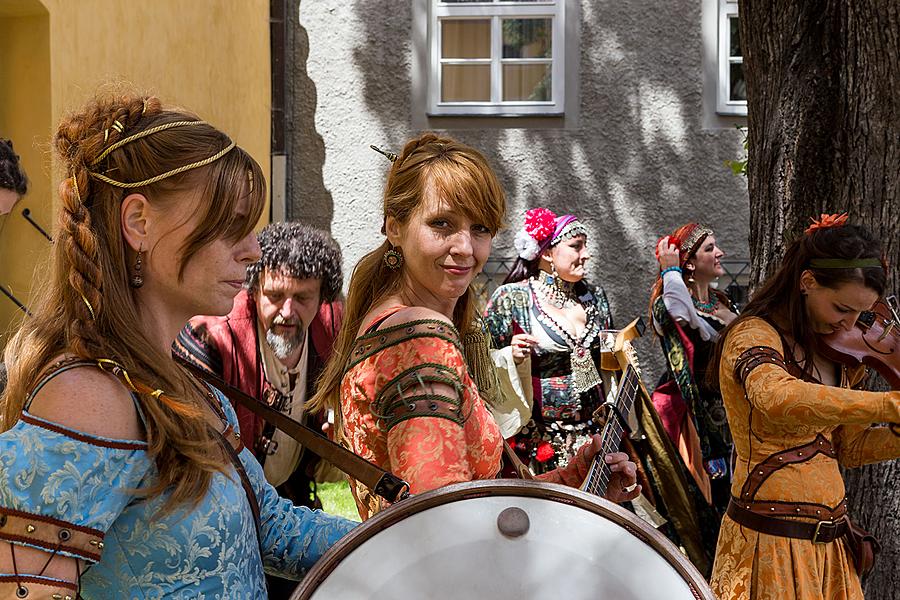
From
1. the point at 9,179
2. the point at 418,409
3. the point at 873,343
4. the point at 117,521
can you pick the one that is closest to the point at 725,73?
the point at 873,343

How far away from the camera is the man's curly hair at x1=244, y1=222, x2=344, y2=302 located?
3859mm

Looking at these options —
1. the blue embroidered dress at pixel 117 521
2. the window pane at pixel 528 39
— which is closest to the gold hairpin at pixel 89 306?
the blue embroidered dress at pixel 117 521

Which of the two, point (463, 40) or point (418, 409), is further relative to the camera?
point (463, 40)

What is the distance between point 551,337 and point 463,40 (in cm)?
434

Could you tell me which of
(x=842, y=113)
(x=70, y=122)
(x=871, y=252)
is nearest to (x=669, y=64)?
(x=842, y=113)

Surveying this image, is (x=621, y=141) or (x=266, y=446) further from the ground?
(x=621, y=141)

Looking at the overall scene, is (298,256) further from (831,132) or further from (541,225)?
(541,225)

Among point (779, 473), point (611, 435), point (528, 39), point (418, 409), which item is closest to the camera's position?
point (418, 409)

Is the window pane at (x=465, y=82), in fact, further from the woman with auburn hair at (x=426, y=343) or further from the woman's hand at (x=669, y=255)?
the woman with auburn hair at (x=426, y=343)

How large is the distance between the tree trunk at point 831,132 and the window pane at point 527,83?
5368mm

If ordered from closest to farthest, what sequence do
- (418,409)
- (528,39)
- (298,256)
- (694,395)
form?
1. (418,409)
2. (298,256)
3. (694,395)
4. (528,39)

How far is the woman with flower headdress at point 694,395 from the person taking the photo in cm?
562

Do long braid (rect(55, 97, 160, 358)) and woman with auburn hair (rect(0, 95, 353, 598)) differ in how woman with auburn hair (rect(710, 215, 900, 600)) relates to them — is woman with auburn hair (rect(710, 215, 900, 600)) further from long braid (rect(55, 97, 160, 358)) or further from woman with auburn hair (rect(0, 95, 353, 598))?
long braid (rect(55, 97, 160, 358))

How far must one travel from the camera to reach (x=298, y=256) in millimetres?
3854
